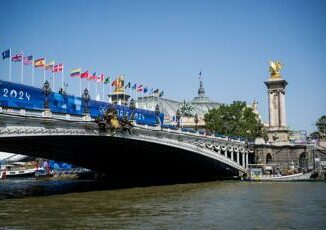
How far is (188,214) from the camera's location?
39406mm

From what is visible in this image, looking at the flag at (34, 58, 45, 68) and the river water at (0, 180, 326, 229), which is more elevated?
the flag at (34, 58, 45, 68)

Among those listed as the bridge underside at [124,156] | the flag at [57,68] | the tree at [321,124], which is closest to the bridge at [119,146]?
the bridge underside at [124,156]

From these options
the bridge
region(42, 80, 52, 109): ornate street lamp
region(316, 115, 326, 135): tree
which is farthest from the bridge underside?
region(316, 115, 326, 135): tree

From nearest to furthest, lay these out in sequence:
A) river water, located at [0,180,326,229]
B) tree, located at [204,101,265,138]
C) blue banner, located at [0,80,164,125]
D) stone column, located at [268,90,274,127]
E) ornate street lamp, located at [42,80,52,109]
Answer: river water, located at [0,180,326,229] → blue banner, located at [0,80,164,125] → ornate street lamp, located at [42,80,52,109] → stone column, located at [268,90,274,127] → tree, located at [204,101,265,138]

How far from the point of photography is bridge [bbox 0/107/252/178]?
47031 mm

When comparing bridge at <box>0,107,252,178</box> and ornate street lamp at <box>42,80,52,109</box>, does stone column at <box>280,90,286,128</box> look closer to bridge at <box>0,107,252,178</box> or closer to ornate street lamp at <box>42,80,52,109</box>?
bridge at <box>0,107,252,178</box>

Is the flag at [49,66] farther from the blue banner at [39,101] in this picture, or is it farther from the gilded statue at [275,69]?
the gilded statue at [275,69]

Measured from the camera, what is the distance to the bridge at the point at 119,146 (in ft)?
154

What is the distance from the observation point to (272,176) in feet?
275

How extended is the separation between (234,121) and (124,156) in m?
44.1

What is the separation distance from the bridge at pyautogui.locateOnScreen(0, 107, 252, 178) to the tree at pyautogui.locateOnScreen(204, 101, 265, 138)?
2124 cm

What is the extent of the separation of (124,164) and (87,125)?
36.0 metres

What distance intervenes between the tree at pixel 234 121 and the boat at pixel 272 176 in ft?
99.1

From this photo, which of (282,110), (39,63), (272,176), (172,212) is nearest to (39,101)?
(39,63)
